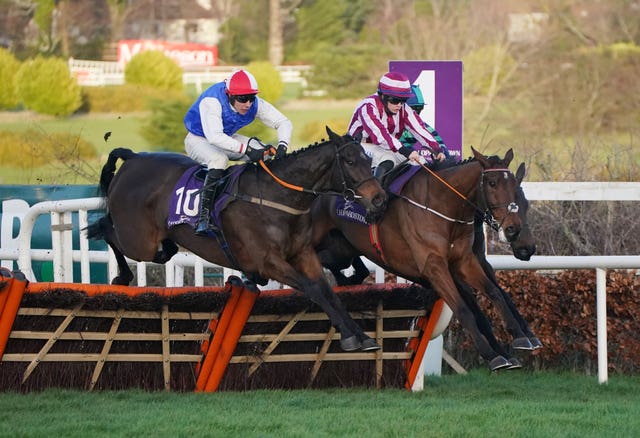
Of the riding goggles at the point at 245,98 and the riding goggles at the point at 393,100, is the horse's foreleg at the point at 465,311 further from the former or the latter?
the riding goggles at the point at 245,98

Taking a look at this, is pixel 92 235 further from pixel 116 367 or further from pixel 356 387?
pixel 356 387

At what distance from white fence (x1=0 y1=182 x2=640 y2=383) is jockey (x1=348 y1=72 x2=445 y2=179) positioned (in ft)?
2.44

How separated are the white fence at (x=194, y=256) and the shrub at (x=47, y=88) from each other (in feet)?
39.8

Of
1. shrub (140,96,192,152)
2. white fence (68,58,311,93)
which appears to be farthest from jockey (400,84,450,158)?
white fence (68,58,311,93)

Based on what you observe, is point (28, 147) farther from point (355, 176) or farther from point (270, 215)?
point (355, 176)

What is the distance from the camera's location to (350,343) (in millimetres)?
6055

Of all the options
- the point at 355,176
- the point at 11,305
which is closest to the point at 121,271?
the point at 11,305

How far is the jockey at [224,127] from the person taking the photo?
6742mm

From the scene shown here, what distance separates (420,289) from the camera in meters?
6.64

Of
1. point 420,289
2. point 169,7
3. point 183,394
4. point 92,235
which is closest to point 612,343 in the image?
point 420,289

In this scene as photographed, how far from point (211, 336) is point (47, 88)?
14434 millimetres

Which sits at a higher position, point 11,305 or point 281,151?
point 281,151

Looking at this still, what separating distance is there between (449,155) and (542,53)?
16.8 meters

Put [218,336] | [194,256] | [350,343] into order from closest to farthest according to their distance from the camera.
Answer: [350,343], [218,336], [194,256]
